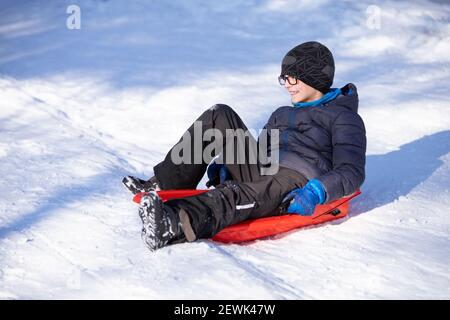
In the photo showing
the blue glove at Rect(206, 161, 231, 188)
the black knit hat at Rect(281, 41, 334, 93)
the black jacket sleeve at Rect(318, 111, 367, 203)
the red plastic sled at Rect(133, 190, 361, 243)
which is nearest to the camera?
the red plastic sled at Rect(133, 190, 361, 243)

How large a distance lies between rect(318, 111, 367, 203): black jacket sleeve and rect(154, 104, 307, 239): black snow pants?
0.51 feet

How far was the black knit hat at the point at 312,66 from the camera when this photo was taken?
3006 mm

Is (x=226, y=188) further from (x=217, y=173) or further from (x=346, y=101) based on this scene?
(x=346, y=101)

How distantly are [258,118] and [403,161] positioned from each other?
1.09 metres

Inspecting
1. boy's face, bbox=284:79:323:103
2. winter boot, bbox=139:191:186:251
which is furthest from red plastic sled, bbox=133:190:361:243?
boy's face, bbox=284:79:323:103

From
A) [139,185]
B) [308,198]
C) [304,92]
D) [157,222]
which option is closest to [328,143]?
[304,92]

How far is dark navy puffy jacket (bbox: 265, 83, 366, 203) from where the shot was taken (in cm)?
270

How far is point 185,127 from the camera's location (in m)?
4.29

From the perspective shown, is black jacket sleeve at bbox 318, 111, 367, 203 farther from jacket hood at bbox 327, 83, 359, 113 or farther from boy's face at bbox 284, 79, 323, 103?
boy's face at bbox 284, 79, 323, 103

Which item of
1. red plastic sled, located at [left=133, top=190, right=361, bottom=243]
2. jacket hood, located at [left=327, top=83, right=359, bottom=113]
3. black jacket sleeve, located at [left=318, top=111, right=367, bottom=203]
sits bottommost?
red plastic sled, located at [left=133, top=190, right=361, bottom=243]

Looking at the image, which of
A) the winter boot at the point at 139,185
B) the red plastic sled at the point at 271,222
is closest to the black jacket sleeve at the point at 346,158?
the red plastic sled at the point at 271,222

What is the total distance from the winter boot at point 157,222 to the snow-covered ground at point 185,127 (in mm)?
53
